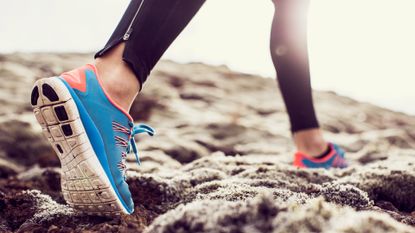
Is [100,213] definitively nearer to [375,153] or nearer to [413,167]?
[413,167]

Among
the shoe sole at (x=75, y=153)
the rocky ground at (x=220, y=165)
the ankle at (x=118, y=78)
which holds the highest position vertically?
the ankle at (x=118, y=78)

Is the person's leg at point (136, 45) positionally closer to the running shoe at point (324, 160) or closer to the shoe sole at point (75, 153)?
the shoe sole at point (75, 153)

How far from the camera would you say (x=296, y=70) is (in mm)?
2611

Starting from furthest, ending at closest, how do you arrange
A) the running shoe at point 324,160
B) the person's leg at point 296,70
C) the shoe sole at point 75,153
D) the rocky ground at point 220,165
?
the running shoe at point 324,160, the person's leg at point 296,70, the shoe sole at point 75,153, the rocky ground at point 220,165

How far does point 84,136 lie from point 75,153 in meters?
0.06

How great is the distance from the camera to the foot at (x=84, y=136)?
139 cm

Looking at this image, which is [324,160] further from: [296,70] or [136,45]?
[136,45]

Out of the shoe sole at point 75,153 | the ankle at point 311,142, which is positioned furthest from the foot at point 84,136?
the ankle at point 311,142

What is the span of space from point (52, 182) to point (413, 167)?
1741mm

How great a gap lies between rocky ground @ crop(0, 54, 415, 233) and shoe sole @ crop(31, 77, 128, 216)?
6 centimetres

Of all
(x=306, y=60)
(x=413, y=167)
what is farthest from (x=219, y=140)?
(x=413, y=167)

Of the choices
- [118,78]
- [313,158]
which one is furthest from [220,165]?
[118,78]

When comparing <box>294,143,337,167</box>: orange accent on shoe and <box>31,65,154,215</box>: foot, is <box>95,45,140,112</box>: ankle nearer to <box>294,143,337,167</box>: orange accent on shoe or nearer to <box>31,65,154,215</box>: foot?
<box>31,65,154,215</box>: foot

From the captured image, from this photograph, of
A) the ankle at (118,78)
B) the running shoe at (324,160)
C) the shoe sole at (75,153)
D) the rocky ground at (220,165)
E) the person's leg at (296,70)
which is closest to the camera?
the rocky ground at (220,165)
